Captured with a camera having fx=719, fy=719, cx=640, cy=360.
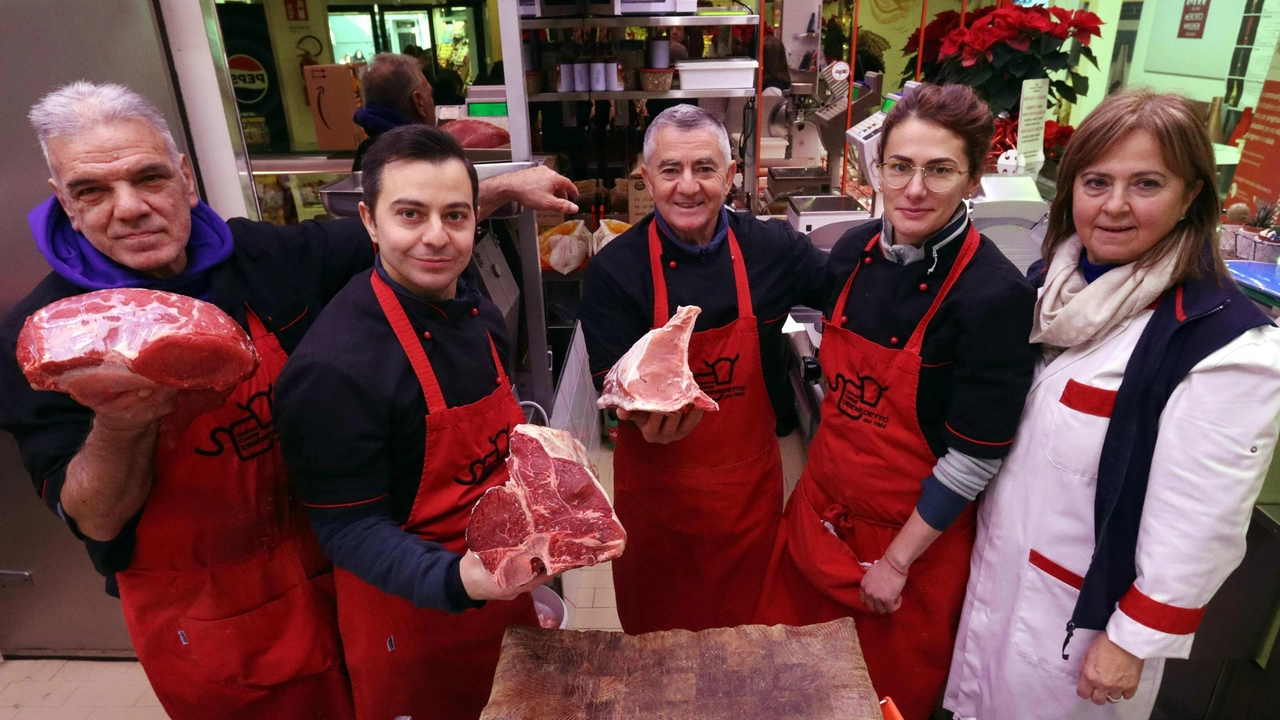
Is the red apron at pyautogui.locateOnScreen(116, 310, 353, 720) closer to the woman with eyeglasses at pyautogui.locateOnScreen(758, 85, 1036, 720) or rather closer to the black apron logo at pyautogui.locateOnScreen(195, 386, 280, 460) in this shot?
the black apron logo at pyautogui.locateOnScreen(195, 386, 280, 460)

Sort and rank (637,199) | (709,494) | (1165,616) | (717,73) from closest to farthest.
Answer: (1165,616), (709,494), (717,73), (637,199)

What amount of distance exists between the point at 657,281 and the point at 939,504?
2.79 ft

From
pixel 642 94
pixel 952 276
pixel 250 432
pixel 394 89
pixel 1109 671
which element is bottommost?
pixel 1109 671

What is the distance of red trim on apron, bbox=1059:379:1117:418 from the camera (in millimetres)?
1409

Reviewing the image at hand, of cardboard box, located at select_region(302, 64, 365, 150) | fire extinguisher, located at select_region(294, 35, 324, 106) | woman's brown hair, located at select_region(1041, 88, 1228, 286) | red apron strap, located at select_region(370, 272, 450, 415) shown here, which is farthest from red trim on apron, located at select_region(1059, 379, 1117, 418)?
fire extinguisher, located at select_region(294, 35, 324, 106)

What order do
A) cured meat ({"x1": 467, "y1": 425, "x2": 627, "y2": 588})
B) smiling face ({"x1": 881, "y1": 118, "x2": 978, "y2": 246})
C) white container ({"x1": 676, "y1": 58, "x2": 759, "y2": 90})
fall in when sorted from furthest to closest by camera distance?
1. white container ({"x1": 676, "y1": 58, "x2": 759, "y2": 90})
2. smiling face ({"x1": 881, "y1": 118, "x2": 978, "y2": 246})
3. cured meat ({"x1": 467, "y1": 425, "x2": 627, "y2": 588})

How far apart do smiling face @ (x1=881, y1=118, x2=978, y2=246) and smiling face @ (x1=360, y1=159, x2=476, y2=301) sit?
90 centimetres

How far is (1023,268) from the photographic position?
255 centimetres

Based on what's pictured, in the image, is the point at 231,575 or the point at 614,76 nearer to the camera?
the point at 231,575

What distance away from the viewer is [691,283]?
1849 mm

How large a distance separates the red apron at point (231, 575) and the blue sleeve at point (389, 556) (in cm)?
26

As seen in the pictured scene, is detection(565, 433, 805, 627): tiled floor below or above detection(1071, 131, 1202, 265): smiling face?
below

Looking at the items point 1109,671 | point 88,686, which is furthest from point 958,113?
point 88,686

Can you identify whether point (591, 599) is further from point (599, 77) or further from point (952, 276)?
point (599, 77)
